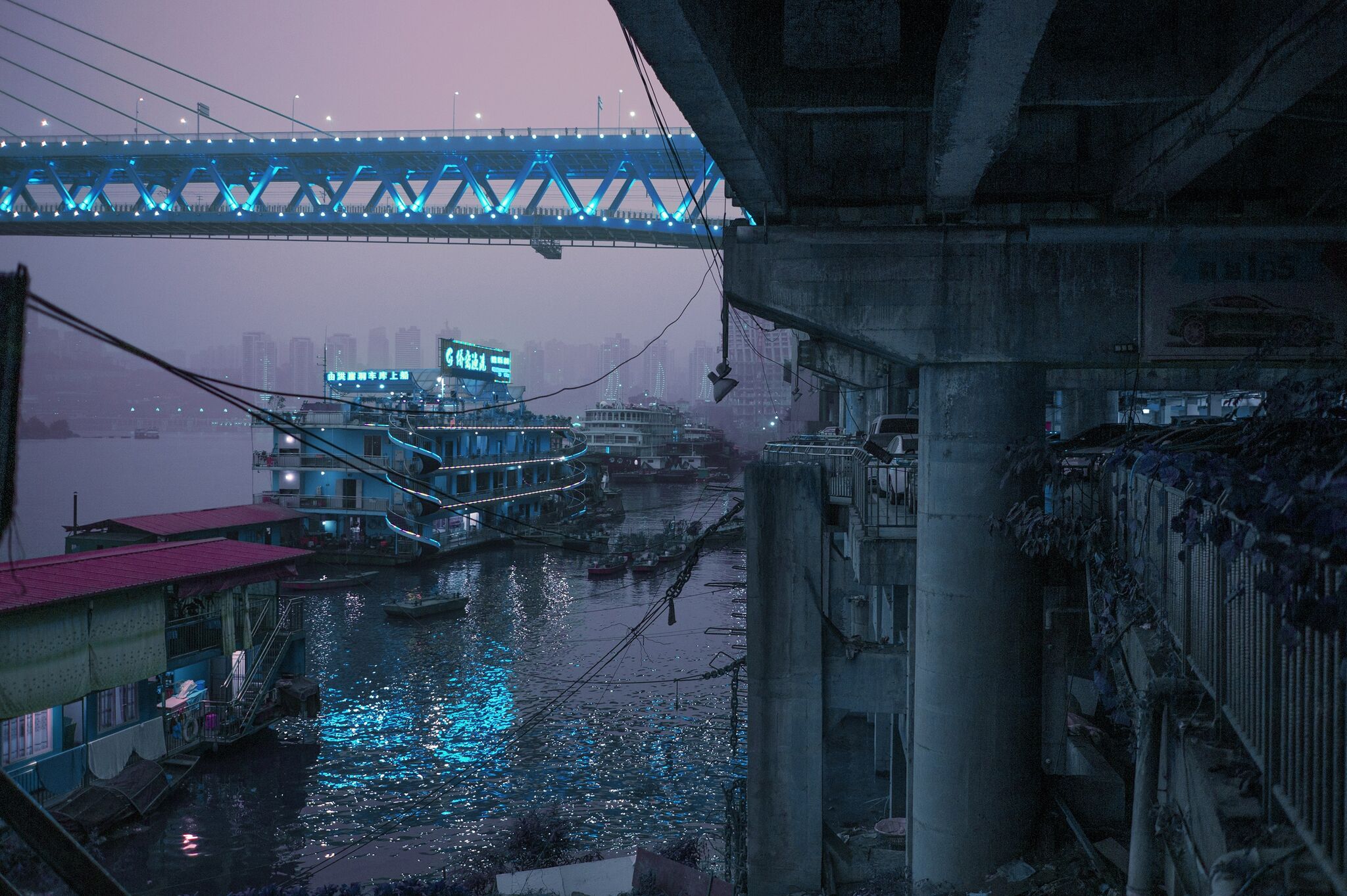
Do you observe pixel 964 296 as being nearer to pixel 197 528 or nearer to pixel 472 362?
pixel 197 528

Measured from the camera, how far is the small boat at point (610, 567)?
53969mm

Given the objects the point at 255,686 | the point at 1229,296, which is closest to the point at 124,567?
the point at 255,686

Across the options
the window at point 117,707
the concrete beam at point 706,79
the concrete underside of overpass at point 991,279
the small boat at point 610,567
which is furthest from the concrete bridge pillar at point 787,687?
the small boat at point 610,567

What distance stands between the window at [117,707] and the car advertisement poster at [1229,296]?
2411cm

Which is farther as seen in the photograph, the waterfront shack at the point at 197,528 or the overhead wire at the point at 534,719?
the waterfront shack at the point at 197,528

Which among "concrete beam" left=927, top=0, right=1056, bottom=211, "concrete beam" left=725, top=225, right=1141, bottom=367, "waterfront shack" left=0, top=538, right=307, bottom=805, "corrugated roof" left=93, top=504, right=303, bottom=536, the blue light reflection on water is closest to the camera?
"concrete beam" left=927, top=0, right=1056, bottom=211

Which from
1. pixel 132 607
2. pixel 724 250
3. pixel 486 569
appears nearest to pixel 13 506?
pixel 724 250

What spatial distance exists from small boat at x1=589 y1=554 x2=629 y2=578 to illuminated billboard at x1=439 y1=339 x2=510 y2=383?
2924 centimetres

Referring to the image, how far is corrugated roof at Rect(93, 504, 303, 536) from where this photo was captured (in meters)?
40.1

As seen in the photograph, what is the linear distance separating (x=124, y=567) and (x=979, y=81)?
24088 mm

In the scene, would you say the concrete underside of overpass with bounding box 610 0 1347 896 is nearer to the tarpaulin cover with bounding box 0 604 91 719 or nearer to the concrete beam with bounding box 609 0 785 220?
the concrete beam with bounding box 609 0 785 220

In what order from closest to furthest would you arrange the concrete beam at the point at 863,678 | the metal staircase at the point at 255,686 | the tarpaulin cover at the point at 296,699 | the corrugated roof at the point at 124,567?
the concrete beam at the point at 863,678 → the corrugated roof at the point at 124,567 → the metal staircase at the point at 255,686 → the tarpaulin cover at the point at 296,699

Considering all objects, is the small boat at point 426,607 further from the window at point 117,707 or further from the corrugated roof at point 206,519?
the window at point 117,707

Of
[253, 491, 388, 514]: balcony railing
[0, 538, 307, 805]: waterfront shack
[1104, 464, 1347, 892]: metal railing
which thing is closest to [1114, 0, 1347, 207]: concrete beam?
[1104, 464, 1347, 892]: metal railing
